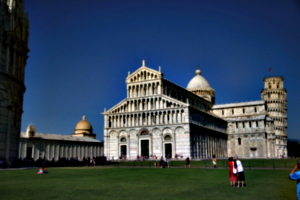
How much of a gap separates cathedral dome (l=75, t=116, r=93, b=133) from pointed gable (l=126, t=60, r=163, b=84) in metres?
36.0

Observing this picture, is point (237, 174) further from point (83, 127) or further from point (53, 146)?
point (83, 127)

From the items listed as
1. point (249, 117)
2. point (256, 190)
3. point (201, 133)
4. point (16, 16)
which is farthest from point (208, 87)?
point (256, 190)

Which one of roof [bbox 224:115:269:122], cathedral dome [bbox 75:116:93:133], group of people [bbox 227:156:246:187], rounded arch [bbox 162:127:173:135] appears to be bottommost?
group of people [bbox 227:156:246:187]

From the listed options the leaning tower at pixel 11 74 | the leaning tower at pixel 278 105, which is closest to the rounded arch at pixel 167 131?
the leaning tower at pixel 11 74

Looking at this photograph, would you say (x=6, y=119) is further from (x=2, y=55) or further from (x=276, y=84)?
(x=276, y=84)

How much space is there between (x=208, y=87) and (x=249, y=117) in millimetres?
20576

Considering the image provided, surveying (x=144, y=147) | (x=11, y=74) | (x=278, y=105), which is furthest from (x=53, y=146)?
(x=278, y=105)

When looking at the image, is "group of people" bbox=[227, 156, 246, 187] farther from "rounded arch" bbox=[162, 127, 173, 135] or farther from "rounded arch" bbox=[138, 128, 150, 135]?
"rounded arch" bbox=[138, 128, 150, 135]

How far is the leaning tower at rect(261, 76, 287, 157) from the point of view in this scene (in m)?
114

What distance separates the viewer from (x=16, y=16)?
3550 cm

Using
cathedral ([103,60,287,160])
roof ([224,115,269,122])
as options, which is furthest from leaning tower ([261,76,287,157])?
cathedral ([103,60,287,160])

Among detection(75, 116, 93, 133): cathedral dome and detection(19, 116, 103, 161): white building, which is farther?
detection(75, 116, 93, 133): cathedral dome

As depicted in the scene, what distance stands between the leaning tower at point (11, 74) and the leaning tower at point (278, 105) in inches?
3800

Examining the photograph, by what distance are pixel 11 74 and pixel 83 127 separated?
244ft
